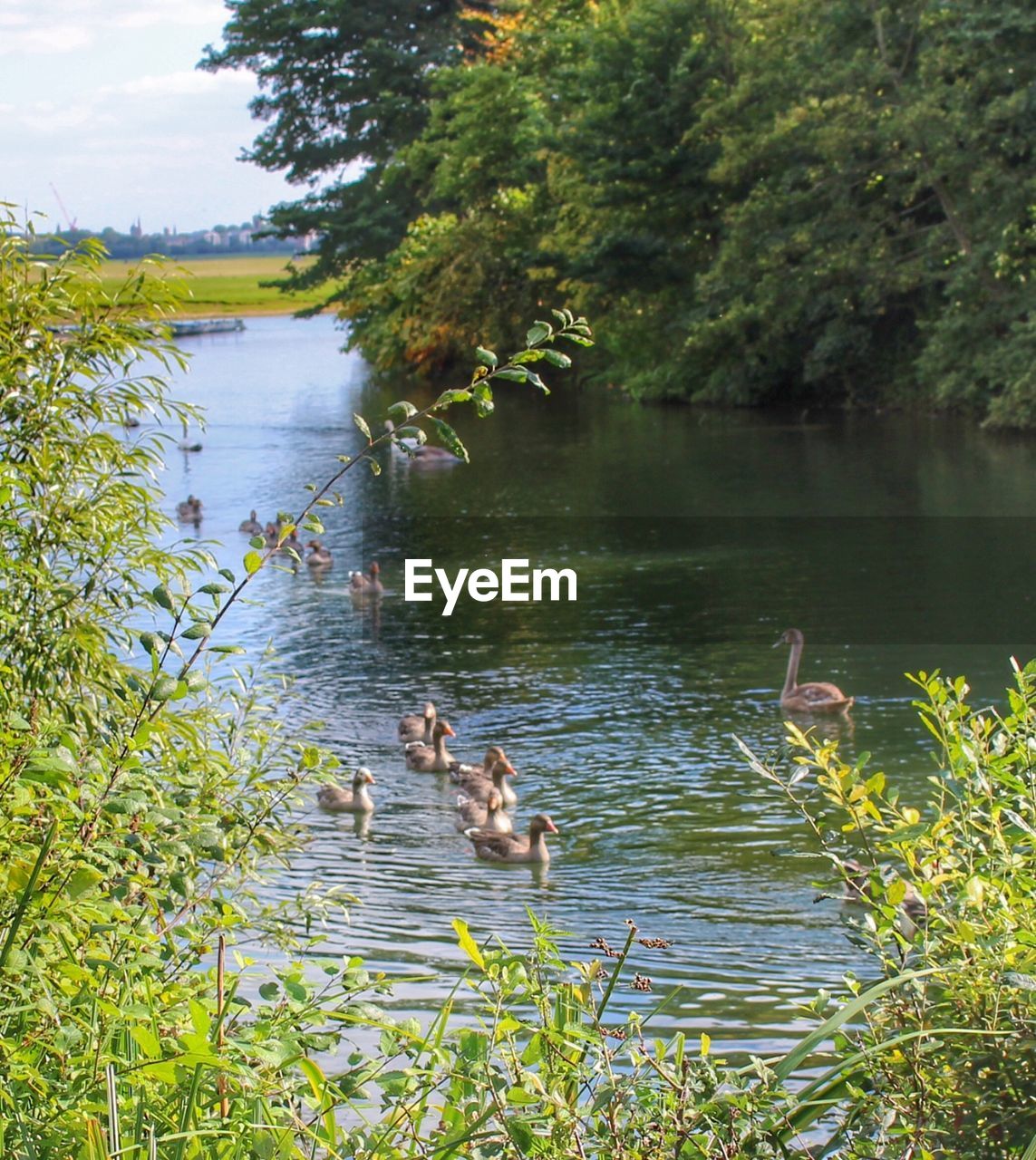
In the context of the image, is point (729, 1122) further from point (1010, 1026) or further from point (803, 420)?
point (803, 420)

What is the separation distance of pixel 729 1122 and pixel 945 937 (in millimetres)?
790

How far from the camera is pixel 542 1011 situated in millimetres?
3982

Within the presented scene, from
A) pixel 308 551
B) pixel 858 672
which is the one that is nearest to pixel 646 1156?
pixel 858 672

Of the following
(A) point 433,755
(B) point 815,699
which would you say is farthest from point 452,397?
(B) point 815,699

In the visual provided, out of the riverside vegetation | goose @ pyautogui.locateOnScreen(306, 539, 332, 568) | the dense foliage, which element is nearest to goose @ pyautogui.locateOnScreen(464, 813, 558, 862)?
the riverside vegetation

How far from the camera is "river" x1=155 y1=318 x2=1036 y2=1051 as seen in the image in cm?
941

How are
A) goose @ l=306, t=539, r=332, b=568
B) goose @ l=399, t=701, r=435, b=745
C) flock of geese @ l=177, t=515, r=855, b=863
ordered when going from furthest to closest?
goose @ l=306, t=539, r=332, b=568 < goose @ l=399, t=701, r=435, b=745 < flock of geese @ l=177, t=515, r=855, b=863

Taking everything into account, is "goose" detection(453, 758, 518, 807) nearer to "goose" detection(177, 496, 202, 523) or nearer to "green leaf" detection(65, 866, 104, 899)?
"green leaf" detection(65, 866, 104, 899)

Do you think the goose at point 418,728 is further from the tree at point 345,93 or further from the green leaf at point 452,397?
the tree at point 345,93

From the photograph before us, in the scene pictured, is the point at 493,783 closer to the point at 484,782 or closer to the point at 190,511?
the point at 484,782

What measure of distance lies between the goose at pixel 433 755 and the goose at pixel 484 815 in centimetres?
64

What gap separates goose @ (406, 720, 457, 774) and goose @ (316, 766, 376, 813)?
32.9 inches

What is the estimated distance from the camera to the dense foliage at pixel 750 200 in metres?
29.3

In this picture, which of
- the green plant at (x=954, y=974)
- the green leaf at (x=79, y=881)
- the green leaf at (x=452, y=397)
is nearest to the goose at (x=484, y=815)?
the green plant at (x=954, y=974)
